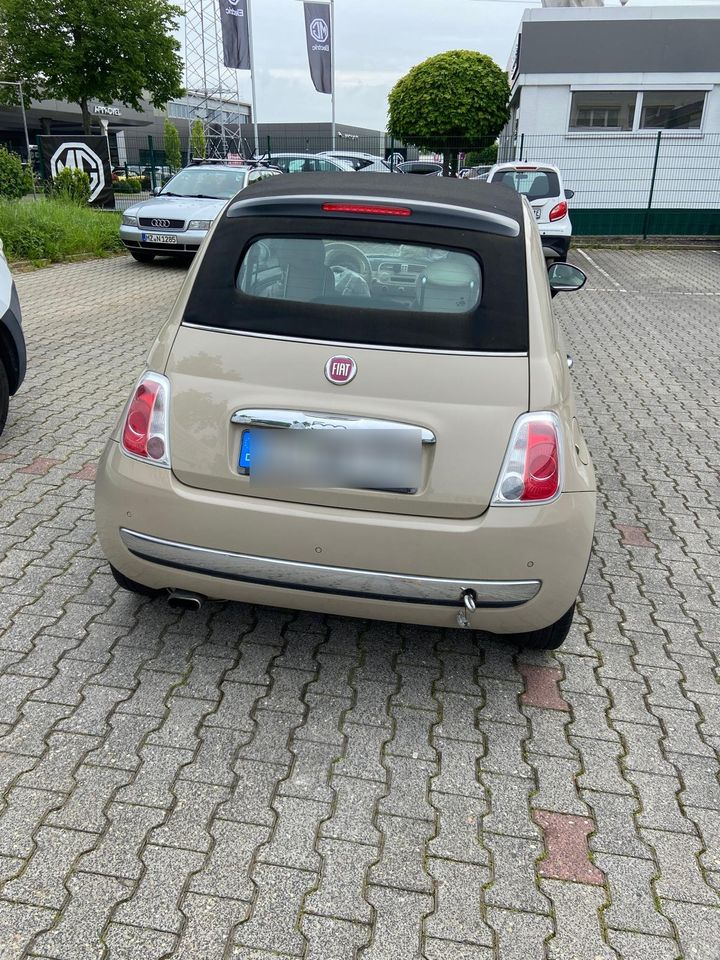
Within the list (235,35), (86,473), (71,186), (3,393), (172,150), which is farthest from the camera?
(235,35)

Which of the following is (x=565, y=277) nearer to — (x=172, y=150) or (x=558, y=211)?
(x=558, y=211)

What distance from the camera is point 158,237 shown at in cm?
1342

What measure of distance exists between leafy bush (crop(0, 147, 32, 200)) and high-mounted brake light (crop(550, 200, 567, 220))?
970cm

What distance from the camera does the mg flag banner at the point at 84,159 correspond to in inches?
669

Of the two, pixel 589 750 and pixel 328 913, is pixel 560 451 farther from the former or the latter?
pixel 328 913

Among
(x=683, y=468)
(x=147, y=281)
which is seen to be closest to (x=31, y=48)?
(x=147, y=281)

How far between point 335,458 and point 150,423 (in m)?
0.70

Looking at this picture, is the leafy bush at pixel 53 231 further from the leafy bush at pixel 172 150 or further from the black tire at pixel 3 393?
the leafy bush at pixel 172 150

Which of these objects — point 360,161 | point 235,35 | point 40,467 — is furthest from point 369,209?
point 235,35

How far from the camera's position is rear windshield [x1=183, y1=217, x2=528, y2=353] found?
9.68 ft

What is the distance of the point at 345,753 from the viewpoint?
9.44 ft

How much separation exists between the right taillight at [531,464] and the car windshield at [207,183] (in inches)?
491

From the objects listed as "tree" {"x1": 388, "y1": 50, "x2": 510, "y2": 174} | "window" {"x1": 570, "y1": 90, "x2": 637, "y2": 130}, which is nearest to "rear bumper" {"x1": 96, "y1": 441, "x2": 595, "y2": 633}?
"window" {"x1": 570, "y1": 90, "x2": 637, "y2": 130}

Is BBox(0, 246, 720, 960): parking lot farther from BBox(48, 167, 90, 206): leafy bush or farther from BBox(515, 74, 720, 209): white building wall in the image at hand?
BBox(515, 74, 720, 209): white building wall
